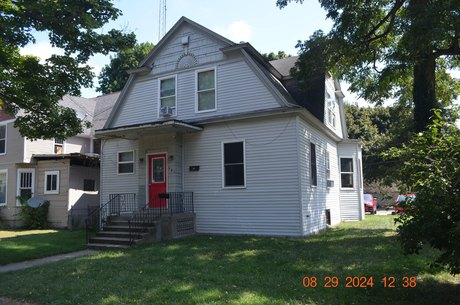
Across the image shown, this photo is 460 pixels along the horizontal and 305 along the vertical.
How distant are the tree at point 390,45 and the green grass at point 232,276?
17.8ft

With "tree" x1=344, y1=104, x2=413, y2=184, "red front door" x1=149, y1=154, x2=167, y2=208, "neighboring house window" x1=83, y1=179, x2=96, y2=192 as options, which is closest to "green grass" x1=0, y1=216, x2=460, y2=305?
"red front door" x1=149, y1=154, x2=167, y2=208

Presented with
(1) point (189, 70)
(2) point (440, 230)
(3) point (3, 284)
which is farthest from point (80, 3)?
(2) point (440, 230)

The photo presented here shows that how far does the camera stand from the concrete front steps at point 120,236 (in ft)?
37.1

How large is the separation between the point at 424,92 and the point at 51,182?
17.6 metres

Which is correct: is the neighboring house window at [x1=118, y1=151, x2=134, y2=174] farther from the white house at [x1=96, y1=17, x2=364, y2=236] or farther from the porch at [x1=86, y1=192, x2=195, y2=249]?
the porch at [x1=86, y1=192, x2=195, y2=249]

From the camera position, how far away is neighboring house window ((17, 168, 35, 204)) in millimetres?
19984

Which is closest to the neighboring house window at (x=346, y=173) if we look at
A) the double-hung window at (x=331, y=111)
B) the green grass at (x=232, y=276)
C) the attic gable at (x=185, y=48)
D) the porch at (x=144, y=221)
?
the double-hung window at (x=331, y=111)

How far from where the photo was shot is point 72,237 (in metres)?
13.8

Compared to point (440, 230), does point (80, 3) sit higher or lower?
higher

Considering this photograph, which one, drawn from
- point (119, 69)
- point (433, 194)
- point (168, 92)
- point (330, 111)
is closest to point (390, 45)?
point (330, 111)

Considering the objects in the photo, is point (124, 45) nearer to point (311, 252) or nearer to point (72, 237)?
point (72, 237)

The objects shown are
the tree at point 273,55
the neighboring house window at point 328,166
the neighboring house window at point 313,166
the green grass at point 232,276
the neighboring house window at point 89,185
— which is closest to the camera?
the green grass at point 232,276

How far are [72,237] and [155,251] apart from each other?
Answer: 5504 millimetres

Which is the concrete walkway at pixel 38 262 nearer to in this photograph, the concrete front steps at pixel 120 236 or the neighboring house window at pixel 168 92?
the concrete front steps at pixel 120 236
